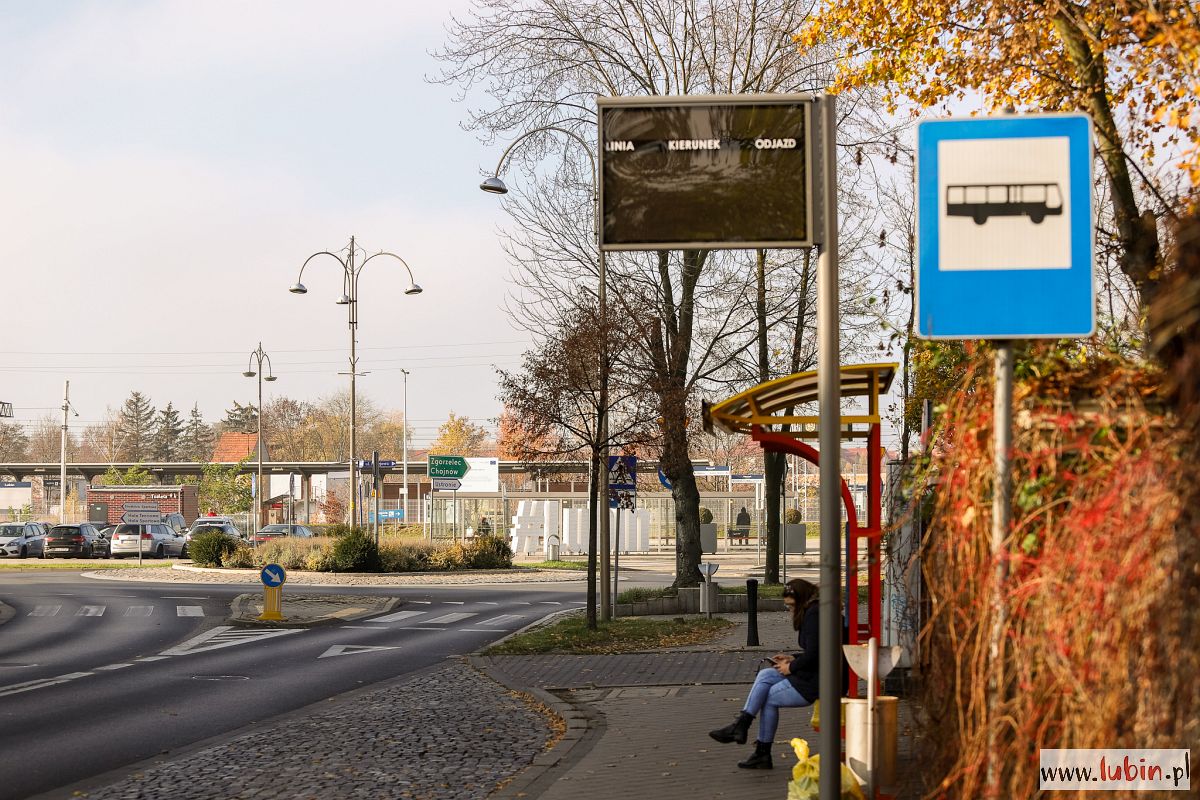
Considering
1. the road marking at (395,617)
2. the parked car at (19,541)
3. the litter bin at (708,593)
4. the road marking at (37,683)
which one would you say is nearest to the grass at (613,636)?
the litter bin at (708,593)

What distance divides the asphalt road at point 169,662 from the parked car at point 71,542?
2314cm

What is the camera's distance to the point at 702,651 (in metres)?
16.7

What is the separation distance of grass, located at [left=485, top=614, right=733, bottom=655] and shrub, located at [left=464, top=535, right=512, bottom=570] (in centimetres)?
1820

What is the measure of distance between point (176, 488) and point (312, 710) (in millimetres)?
69718

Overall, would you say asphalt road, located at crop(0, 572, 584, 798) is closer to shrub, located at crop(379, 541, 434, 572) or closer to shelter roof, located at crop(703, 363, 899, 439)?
Answer: shelter roof, located at crop(703, 363, 899, 439)

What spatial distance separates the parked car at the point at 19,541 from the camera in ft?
176

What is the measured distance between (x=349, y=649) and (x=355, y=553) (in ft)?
58.0

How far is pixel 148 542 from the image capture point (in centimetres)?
5166

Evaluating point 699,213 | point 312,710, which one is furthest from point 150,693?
point 699,213

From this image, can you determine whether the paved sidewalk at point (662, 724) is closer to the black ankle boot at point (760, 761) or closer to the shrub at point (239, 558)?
the black ankle boot at point (760, 761)

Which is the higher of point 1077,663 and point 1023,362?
point 1023,362

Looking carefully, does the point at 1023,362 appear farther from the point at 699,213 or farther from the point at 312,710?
the point at 312,710

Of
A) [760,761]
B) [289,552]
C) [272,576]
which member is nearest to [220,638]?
Result: [272,576]

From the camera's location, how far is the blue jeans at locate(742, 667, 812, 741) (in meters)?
8.48
